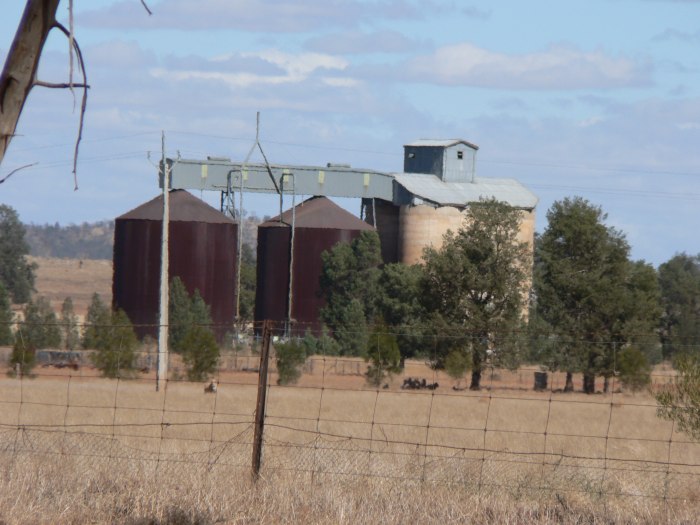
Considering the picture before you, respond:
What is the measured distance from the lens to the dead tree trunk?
172 inches

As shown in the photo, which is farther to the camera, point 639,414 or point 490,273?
point 490,273

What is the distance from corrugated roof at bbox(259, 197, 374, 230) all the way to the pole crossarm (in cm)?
75

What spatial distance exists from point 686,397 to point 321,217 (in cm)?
4517

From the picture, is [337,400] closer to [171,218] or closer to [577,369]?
[577,369]

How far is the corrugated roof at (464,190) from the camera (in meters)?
61.7

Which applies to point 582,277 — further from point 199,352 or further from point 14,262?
point 14,262

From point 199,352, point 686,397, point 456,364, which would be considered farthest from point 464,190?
point 686,397

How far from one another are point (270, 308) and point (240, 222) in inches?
192

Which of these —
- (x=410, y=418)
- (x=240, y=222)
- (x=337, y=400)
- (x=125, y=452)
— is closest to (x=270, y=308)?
(x=240, y=222)

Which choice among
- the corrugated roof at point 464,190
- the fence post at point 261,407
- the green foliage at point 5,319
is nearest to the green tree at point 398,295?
the corrugated roof at point 464,190

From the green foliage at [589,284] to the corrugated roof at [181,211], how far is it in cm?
2012

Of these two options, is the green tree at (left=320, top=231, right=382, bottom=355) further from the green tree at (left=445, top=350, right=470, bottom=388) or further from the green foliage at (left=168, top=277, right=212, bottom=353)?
the green tree at (left=445, top=350, right=470, bottom=388)

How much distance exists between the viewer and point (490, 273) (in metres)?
41.7

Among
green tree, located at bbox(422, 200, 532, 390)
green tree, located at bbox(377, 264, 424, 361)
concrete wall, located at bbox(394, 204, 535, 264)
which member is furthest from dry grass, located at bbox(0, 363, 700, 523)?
concrete wall, located at bbox(394, 204, 535, 264)
